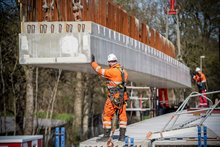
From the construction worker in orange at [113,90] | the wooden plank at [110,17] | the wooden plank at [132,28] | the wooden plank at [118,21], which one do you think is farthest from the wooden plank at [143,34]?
the construction worker in orange at [113,90]

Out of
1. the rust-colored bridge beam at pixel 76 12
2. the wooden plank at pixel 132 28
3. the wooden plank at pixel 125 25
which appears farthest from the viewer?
the wooden plank at pixel 132 28

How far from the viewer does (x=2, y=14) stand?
22.0 m

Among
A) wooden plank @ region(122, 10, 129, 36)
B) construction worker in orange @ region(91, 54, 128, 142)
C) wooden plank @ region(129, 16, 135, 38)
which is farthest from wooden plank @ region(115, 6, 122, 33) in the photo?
construction worker in orange @ region(91, 54, 128, 142)

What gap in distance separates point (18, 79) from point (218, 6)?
10.7 m

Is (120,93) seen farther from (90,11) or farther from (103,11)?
(103,11)

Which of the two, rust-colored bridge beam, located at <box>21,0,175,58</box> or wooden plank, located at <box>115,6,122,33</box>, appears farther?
wooden plank, located at <box>115,6,122,33</box>

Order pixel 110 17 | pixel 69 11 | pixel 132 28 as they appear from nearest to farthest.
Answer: pixel 69 11
pixel 110 17
pixel 132 28

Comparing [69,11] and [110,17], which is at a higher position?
[110,17]

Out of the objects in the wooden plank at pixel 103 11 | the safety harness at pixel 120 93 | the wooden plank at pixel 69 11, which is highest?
the wooden plank at pixel 103 11

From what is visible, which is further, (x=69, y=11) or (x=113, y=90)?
(x=69, y=11)

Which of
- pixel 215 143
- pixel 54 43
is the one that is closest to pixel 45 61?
pixel 54 43

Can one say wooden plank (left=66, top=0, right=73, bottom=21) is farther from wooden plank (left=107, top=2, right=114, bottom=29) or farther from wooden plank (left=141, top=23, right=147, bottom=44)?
wooden plank (left=141, top=23, right=147, bottom=44)

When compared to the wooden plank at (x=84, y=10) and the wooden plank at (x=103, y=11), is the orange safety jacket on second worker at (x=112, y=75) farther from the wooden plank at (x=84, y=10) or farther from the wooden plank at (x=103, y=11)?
the wooden plank at (x=103, y=11)

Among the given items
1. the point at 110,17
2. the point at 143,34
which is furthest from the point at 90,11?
the point at 143,34
